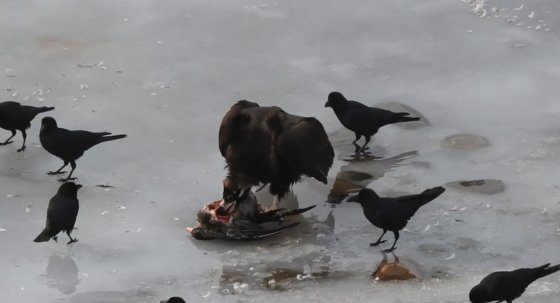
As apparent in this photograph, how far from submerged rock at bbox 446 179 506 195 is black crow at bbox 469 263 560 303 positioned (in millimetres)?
1632

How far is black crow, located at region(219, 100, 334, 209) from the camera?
28.0 feet

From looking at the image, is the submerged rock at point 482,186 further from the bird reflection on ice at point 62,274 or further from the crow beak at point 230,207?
the bird reflection on ice at point 62,274

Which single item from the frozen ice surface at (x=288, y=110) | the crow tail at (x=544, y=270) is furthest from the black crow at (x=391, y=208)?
the crow tail at (x=544, y=270)

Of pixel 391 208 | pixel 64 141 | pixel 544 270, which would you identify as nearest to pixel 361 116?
pixel 391 208

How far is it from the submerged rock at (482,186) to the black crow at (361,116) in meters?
0.83

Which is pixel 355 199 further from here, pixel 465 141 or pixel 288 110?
pixel 288 110

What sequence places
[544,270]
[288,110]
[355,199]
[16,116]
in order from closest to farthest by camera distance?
[544,270] < [355,199] < [16,116] < [288,110]

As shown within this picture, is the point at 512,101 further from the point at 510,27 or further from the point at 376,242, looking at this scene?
the point at 376,242

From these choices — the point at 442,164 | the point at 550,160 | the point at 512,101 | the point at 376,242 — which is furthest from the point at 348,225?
the point at 512,101

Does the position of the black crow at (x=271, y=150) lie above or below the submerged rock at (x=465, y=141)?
above

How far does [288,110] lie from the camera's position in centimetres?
1009

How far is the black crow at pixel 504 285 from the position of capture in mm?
7074

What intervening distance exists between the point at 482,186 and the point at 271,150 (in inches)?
62.6

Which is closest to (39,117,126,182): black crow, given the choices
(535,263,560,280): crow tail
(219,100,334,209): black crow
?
(219,100,334,209): black crow
